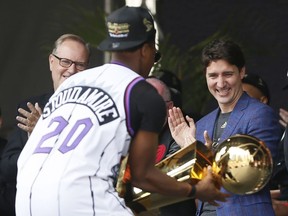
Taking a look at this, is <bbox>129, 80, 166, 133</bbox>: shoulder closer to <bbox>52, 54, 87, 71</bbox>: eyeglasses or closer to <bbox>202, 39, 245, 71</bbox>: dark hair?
<bbox>202, 39, 245, 71</bbox>: dark hair

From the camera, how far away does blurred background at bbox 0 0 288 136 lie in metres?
9.60

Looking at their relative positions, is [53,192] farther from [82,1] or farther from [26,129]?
[82,1]

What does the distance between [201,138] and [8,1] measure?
3.43 meters

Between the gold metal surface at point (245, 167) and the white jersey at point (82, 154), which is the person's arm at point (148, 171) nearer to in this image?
the white jersey at point (82, 154)

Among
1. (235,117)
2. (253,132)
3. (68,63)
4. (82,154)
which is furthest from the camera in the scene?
(68,63)

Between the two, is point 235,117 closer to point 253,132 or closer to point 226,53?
point 253,132

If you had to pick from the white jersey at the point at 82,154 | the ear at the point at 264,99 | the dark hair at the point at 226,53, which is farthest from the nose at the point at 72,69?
the white jersey at the point at 82,154

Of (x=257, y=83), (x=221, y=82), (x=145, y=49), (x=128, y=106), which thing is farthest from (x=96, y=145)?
(x=257, y=83)

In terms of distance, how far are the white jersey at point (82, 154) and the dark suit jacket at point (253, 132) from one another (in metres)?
1.46

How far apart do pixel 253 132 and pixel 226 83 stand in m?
0.51

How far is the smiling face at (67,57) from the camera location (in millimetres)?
7402

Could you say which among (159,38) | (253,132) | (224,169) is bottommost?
(224,169)

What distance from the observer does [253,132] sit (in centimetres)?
662

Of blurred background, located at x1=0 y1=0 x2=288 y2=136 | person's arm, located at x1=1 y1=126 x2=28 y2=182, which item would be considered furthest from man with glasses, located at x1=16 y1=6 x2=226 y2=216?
blurred background, located at x1=0 y1=0 x2=288 y2=136
